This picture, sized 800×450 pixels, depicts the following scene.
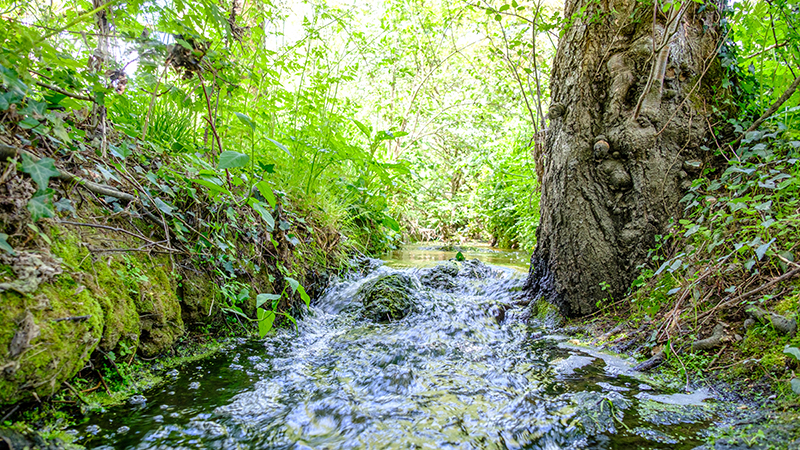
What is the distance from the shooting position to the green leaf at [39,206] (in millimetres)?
1146

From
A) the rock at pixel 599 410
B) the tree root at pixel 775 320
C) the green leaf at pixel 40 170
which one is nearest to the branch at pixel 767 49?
the tree root at pixel 775 320

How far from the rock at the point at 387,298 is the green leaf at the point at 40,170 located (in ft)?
7.47

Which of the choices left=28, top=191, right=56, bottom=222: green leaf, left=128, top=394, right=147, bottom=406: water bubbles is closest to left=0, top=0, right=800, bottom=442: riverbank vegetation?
left=28, top=191, right=56, bottom=222: green leaf

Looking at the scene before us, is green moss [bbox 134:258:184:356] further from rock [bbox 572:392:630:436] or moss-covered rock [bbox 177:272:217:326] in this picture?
rock [bbox 572:392:630:436]

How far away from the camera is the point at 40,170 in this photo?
1180 mm

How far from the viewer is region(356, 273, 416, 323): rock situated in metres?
3.11

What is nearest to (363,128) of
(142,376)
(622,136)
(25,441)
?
(622,136)

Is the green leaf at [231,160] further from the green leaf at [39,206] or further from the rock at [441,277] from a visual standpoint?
the rock at [441,277]

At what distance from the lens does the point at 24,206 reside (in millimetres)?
1233

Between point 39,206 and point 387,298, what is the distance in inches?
94.7

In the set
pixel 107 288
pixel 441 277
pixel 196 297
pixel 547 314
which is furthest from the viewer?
pixel 441 277

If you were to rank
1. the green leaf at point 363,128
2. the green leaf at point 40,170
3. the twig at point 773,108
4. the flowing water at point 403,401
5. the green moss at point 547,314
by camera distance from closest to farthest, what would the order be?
1. the green leaf at point 40,170
2. the flowing water at point 403,401
3. the twig at point 773,108
4. the green moss at point 547,314
5. the green leaf at point 363,128

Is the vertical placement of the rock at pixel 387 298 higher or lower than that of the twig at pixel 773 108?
lower

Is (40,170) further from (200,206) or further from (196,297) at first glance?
(196,297)
